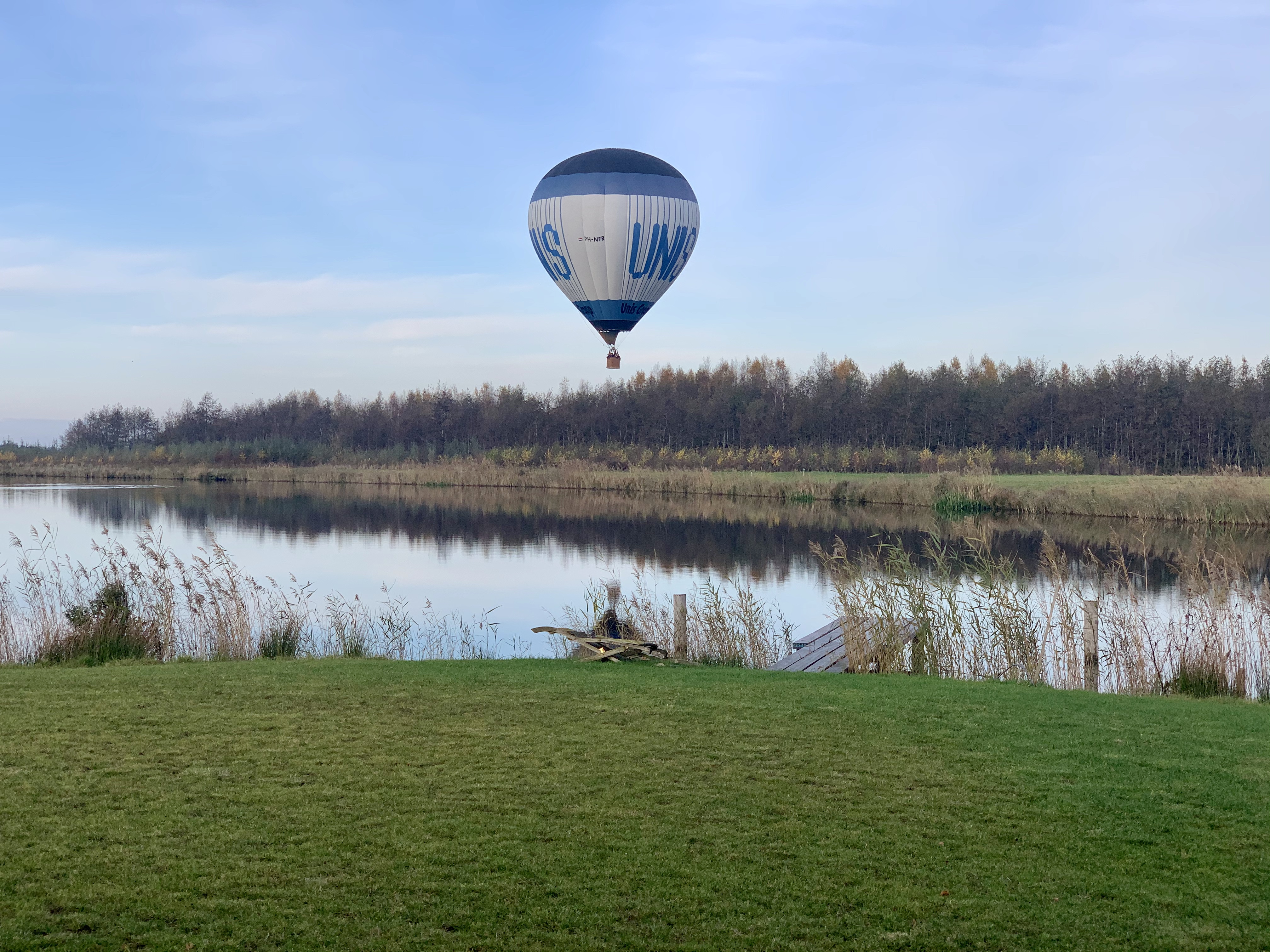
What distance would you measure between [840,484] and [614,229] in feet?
69.7

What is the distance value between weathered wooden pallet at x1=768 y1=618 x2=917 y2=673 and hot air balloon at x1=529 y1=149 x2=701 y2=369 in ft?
30.5

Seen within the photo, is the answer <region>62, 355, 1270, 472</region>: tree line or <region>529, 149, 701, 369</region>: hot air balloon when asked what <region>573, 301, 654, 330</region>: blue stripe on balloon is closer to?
<region>529, 149, 701, 369</region>: hot air balloon

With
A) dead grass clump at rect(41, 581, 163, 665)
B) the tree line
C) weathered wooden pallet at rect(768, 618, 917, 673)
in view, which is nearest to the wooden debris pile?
weathered wooden pallet at rect(768, 618, 917, 673)

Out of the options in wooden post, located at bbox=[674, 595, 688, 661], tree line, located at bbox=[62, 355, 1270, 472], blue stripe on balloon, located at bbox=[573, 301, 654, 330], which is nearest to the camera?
wooden post, located at bbox=[674, 595, 688, 661]

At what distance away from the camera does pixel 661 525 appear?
1109 inches

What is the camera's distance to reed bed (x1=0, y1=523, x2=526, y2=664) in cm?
980

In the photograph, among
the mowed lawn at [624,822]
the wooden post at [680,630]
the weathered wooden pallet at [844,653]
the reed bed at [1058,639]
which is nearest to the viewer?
the mowed lawn at [624,822]

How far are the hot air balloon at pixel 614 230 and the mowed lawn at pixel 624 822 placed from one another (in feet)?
39.1

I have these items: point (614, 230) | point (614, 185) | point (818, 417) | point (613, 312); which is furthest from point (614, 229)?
point (818, 417)

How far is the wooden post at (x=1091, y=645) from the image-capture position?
920 cm

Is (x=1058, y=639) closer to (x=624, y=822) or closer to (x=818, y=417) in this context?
(x=624, y=822)

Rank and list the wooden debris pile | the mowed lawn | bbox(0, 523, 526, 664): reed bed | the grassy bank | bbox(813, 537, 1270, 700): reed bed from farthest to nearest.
Result: the grassy bank < bbox(0, 523, 526, 664): reed bed < the wooden debris pile < bbox(813, 537, 1270, 700): reed bed < the mowed lawn

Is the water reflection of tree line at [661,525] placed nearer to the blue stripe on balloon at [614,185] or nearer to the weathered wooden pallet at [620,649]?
the weathered wooden pallet at [620,649]

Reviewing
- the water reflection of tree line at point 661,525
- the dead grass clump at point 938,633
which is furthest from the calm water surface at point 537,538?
the dead grass clump at point 938,633
